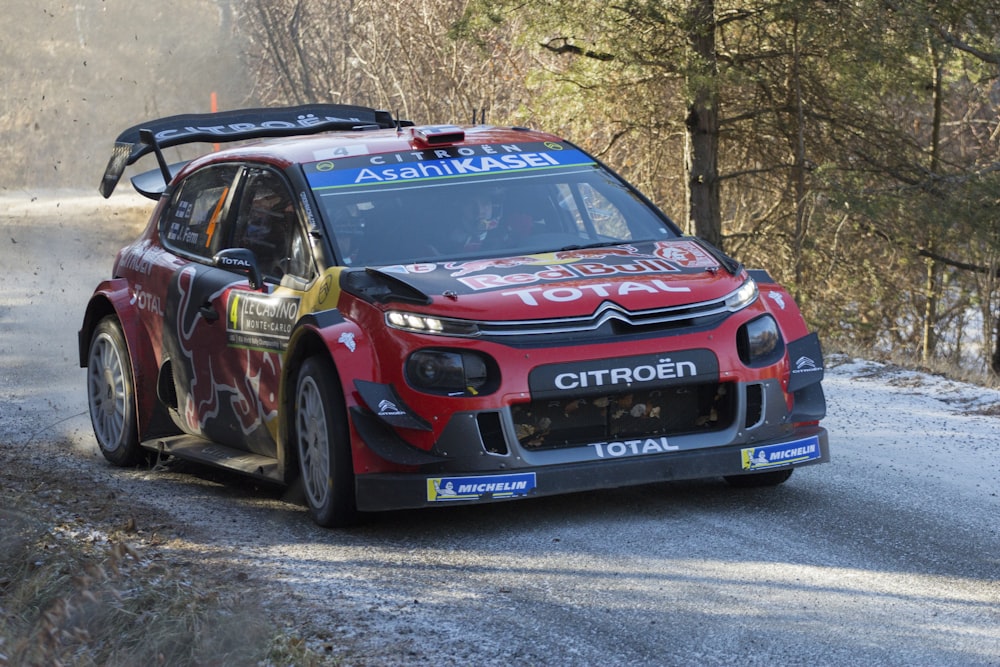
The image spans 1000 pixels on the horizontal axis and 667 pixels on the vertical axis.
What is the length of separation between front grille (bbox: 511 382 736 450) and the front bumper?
0.11 meters

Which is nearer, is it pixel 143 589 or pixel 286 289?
pixel 143 589

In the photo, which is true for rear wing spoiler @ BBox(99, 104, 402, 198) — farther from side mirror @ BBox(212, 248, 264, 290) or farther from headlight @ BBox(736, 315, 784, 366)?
headlight @ BBox(736, 315, 784, 366)

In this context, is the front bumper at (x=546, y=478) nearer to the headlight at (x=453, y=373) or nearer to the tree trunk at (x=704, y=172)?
the headlight at (x=453, y=373)

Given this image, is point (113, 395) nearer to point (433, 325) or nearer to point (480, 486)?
point (433, 325)

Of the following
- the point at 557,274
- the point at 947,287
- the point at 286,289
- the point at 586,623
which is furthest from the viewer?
the point at 947,287

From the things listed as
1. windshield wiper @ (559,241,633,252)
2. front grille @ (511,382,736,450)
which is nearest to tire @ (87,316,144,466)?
windshield wiper @ (559,241,633,252)

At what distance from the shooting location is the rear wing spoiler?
27.9ft

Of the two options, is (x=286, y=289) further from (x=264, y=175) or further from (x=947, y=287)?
(x=947, y=287)

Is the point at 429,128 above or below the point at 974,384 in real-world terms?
above

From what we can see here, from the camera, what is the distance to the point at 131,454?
7.91 metres

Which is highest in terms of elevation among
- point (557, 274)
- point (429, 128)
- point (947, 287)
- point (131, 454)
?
point (429, 128)

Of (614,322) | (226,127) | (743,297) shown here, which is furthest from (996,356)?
(614,322)

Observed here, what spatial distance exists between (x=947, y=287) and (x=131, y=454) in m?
14.1

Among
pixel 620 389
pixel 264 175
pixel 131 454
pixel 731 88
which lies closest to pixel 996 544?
pixel 620 389
